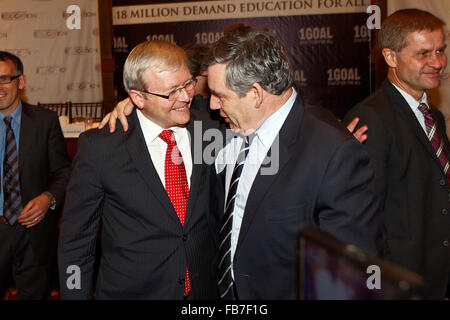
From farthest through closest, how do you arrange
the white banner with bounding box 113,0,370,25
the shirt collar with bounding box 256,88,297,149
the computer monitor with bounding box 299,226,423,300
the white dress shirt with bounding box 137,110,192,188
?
the white banner with bounding box 113,0,370,25
the white dress shirt with bounding box 137,110,192,188
the shirt collar with bounding box 256,88,297,149
the computer monitor with bounding box 299,226,423,300

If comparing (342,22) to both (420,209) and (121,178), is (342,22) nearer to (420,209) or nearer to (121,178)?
(420,209)

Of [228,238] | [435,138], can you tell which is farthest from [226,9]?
[228,238]

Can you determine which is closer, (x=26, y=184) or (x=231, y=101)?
(x=231, y=101)

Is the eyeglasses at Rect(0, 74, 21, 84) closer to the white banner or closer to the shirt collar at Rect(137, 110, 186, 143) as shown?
the shirt collar at Rect(137, 110, 186, 143)

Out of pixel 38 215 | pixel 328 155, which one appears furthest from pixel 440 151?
pixel 38 215

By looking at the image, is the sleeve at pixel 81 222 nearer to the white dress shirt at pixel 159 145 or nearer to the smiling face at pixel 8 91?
the white dress shirt at pixel 159 145

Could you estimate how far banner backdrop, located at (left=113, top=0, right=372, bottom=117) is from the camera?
5438 millimetres

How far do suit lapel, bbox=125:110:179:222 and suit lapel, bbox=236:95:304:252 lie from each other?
1.26 ft

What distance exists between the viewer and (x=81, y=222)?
1.91 metres

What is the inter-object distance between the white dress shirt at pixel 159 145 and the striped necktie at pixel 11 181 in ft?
4.75

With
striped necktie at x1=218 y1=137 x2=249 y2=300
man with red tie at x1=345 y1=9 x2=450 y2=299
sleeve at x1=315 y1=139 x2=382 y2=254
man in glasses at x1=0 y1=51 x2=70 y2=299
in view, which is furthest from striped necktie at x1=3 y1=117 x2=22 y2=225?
sleeve at x1=315 y1=139 x2=382 y2=254

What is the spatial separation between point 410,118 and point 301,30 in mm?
3557

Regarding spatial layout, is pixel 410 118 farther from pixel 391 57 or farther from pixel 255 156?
pixel 255 156

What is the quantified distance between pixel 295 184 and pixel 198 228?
1.81 ft
